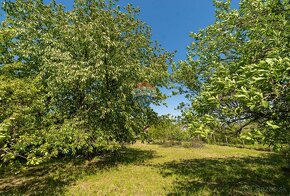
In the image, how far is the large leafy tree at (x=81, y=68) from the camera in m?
14.1

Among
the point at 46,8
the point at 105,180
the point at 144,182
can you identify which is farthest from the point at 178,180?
the point at 46,8

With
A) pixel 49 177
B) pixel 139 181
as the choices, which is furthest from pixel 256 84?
Result: pixel 49 177

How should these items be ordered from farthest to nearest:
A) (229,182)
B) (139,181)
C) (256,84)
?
(139,181) < (229,182) < (256,84)

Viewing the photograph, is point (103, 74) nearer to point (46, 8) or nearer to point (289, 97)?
point (46, 8)

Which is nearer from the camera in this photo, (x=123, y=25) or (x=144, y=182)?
(x=144, y=182)

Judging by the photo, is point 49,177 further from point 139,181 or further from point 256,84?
point 256,84

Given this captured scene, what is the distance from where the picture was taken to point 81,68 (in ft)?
46.0

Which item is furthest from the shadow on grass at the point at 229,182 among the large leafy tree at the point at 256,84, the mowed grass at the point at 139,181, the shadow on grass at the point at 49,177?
the shadow on grass at the point at 49,177

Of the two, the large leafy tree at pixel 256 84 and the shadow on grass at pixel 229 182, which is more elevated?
the large leafy tree at pixel 256 84

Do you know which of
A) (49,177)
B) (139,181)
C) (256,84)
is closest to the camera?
(256,84)

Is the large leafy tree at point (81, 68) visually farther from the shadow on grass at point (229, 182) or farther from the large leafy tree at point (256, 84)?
the large leafy tree at point (256, 84)

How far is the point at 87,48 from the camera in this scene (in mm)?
15672

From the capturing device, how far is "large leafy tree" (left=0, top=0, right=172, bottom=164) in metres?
14.1

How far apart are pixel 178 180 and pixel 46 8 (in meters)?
19.1
